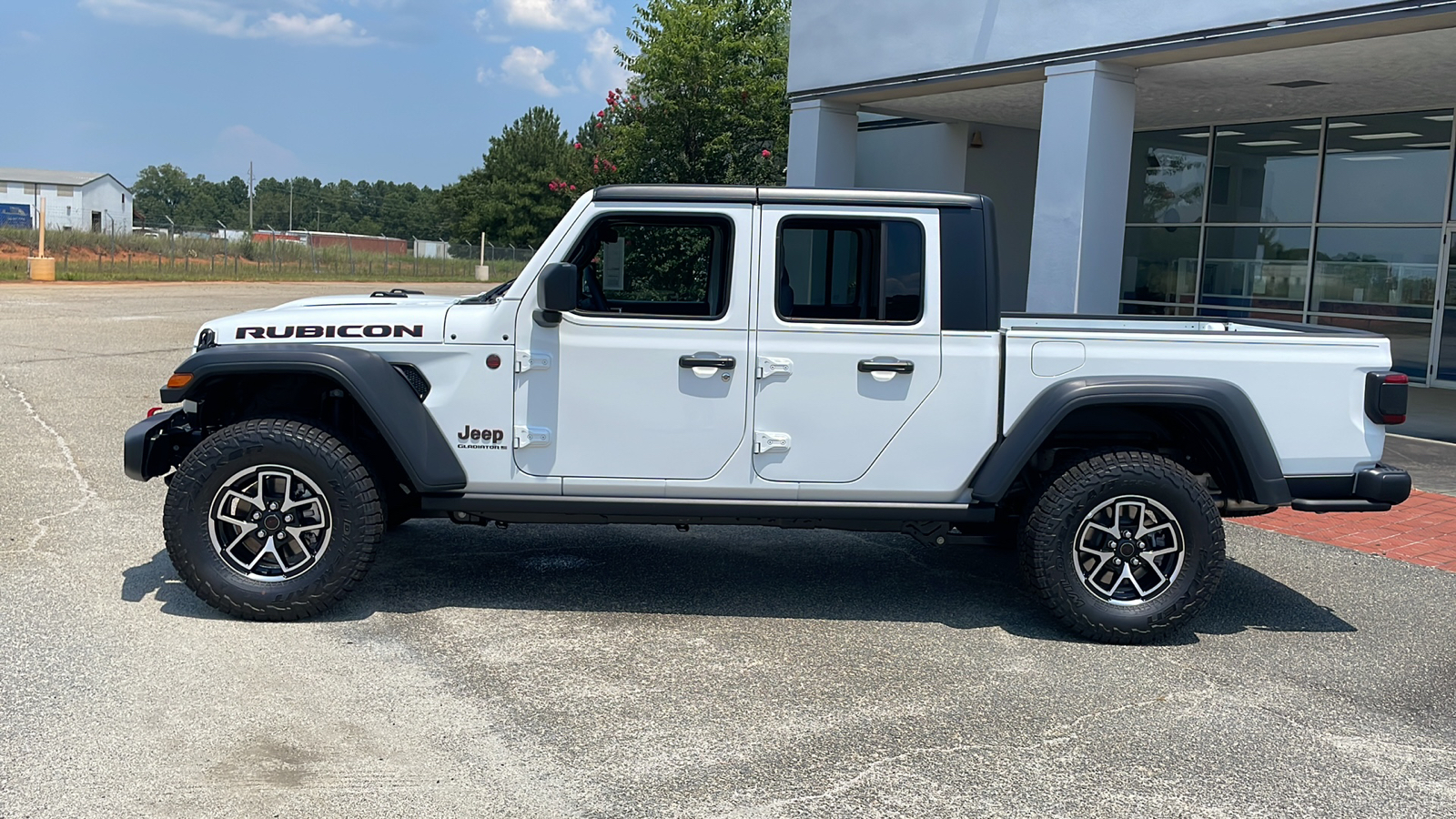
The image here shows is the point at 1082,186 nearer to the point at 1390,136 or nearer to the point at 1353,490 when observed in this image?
the point at 1390,136

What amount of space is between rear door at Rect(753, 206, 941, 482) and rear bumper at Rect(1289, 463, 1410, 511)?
1.63 metres

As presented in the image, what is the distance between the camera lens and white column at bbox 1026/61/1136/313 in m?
11.5

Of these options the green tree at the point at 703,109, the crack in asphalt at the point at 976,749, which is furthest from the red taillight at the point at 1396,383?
the green tree at the point at 703,109

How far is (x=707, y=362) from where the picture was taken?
5172 mm

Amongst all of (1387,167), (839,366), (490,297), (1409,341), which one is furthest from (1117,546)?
(1387,167)

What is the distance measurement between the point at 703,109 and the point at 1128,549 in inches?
607

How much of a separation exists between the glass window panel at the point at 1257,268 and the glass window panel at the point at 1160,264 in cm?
32

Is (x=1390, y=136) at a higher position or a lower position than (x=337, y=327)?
higher

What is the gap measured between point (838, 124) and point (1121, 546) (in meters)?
10.7

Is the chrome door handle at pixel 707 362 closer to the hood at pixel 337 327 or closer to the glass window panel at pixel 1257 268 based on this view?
the hood at pixel 337 327

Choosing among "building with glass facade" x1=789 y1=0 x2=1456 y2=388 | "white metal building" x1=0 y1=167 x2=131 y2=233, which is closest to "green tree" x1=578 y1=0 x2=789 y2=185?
"building with glass facade" x1=789 y1=0 x2=1456 y2=388

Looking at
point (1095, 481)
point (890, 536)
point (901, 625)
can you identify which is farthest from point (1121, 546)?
point (890, 536)

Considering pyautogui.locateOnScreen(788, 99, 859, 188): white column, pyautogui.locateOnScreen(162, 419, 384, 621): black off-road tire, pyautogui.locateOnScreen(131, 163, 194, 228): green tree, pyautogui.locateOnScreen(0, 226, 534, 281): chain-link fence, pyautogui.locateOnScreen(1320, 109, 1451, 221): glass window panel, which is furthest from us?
pyautogui.locateOnScreen(131, 163, 194, 228): green tree

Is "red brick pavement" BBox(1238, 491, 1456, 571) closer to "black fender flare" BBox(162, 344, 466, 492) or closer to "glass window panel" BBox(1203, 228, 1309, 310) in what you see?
"black fender flare" BBox(162, 344, 466, 492)
